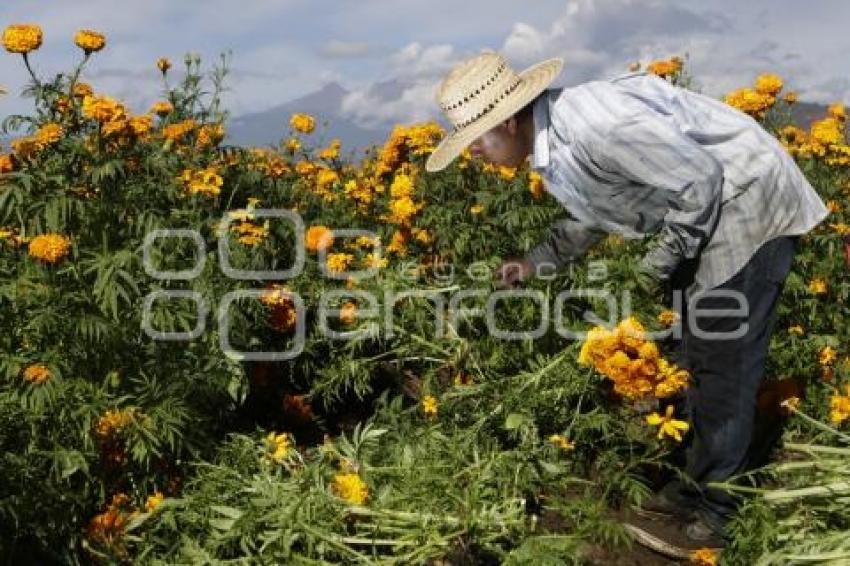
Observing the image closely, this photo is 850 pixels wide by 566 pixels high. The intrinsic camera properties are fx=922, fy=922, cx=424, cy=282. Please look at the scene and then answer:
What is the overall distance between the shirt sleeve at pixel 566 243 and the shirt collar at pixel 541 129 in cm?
37

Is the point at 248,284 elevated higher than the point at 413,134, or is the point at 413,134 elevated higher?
the point at 413,134

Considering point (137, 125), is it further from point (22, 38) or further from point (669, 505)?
point (669, 505)

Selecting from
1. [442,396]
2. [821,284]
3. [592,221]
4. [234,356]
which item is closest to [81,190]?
[234,356]

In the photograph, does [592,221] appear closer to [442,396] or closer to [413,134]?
[442,396]

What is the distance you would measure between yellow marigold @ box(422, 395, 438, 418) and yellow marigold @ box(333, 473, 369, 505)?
0.78 metres

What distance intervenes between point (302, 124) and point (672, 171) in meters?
3.32

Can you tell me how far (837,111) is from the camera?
5668 mm

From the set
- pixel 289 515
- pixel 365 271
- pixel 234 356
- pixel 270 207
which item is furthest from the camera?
pixel 270 207

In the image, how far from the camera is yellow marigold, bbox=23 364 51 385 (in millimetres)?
2701

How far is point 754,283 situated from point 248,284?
196 cm

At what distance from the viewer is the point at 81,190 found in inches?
123

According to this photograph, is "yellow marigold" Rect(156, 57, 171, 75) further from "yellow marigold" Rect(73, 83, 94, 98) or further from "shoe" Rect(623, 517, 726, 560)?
"shoe" Rect(623, 517, 726, 560)

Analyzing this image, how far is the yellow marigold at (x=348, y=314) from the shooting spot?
3.80 meters

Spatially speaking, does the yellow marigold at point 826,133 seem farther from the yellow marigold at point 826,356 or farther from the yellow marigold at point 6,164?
the yellow marigold at point 6,164
